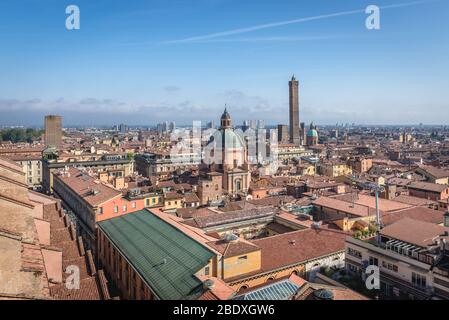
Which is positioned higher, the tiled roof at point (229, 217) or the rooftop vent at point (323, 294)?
the rooftop vent at point (323, 294)

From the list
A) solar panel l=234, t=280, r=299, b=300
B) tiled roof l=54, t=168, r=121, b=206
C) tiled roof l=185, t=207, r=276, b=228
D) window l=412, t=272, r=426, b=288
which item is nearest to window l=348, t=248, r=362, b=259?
window l=412, t=272, r=426, b=288

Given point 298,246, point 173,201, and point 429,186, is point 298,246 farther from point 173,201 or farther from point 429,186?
point 429,186

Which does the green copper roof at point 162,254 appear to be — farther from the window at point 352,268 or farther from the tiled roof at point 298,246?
the window at point 352,268

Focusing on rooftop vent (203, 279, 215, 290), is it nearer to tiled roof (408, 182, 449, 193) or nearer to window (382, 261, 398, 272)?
window (382, 261, 398, 272)

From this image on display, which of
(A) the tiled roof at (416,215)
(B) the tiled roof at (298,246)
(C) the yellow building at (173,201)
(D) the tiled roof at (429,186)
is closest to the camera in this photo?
(B) the tiled roof at (298,246)

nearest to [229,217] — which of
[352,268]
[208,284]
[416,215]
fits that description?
[352,268]

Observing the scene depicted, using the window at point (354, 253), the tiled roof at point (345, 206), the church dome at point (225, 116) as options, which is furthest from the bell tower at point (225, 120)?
the window at point (354, 253)

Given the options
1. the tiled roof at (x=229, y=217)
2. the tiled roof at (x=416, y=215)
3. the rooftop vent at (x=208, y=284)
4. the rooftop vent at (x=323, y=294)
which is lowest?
the tiled roof at (x=416, y=215)

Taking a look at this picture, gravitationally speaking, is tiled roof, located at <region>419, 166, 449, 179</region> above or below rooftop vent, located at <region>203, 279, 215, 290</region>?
above
